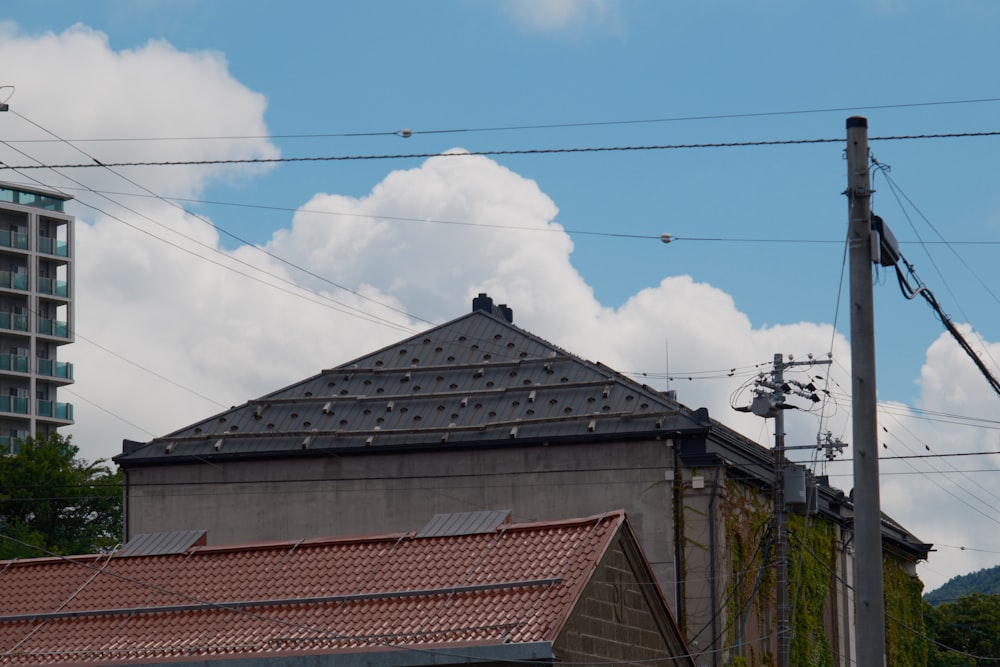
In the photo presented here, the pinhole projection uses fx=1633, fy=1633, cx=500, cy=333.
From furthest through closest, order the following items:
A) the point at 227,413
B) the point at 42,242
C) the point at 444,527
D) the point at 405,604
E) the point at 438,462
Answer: the point at 42,242
the point at 227,413
the point at 438,462
the point at 444,527
the point at 405,604

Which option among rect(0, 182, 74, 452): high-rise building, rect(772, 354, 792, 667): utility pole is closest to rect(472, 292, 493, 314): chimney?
rect(772, 354, 792, 667): utility pole

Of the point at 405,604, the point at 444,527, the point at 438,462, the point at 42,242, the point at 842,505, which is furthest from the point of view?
the point at 42,242

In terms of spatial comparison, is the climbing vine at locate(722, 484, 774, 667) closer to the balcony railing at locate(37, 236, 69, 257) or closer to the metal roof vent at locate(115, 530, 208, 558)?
the metal roof vent at locate(115, 530, 208, 558)

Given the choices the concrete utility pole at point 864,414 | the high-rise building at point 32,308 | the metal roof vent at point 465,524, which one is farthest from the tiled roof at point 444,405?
the high-rise building at point 32,308

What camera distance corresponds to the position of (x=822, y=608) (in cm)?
4781

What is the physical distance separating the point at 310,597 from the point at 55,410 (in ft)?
307

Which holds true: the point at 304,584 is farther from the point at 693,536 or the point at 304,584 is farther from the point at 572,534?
the point at 693,536

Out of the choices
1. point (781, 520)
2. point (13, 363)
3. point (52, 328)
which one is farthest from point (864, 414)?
point (52, 328)

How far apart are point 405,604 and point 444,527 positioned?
3697 millimetres

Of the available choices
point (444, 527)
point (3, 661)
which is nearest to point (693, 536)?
point (444, 527)

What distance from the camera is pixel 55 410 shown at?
115688 millimetres

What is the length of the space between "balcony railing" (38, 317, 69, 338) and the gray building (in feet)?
237

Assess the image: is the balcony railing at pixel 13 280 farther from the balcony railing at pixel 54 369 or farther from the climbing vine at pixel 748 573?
the climbing vine at pixel 748 573

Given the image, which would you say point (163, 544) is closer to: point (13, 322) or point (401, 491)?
point (401, 491)
